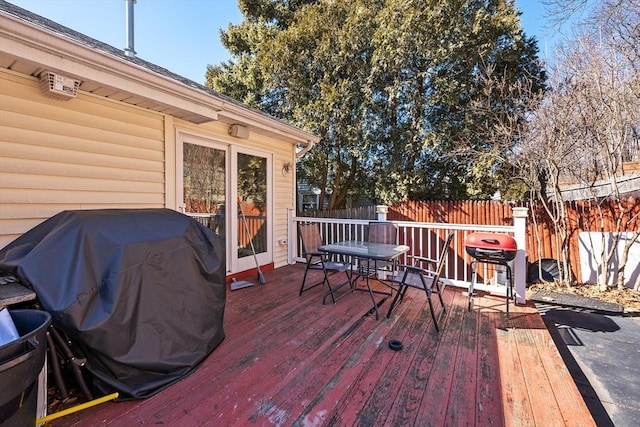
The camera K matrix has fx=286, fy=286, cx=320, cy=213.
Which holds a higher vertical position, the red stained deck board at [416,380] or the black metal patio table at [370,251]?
the black metal patio table at [370,251]

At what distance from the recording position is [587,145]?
485 centimetres

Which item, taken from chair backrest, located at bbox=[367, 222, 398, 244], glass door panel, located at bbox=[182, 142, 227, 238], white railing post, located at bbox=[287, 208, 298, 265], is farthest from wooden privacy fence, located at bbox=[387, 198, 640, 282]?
glass door panel, located at bbox=[182, 142, 227, 238]

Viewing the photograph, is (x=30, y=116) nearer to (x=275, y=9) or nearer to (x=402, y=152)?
(x=402, y=152)

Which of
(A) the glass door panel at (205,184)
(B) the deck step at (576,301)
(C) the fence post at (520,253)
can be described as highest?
(A) the glass door panel at (205,184)

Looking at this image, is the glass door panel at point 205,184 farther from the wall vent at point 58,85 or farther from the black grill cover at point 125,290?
the black grill cover at point 125,290

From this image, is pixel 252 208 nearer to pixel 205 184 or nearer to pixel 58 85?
pixel 205 184

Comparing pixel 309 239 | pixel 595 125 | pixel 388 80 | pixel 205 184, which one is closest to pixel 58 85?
pixel 205 184

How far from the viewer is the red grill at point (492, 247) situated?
10.7ft

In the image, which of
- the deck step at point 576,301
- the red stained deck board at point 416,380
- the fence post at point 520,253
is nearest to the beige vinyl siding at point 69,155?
the red stained deck board at point 416,380

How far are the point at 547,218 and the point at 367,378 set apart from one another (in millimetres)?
6034

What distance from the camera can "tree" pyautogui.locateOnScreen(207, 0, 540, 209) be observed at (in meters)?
6.98

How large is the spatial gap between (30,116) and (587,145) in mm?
7459

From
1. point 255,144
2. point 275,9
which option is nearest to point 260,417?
point 255,144

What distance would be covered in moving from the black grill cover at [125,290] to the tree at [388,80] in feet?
22.5
